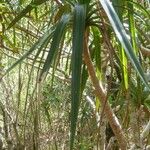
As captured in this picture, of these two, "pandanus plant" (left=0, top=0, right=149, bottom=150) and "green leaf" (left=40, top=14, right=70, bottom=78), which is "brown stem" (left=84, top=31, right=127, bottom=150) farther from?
"green leaf" (left=40, top=14, right=70, bottom=78)

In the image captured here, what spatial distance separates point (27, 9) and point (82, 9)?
0.21 m

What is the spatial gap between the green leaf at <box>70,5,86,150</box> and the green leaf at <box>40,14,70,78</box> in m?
0.05

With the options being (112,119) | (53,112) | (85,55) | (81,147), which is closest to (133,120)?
(112,119)

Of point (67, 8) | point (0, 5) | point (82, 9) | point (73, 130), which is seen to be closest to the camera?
point (73, 130)

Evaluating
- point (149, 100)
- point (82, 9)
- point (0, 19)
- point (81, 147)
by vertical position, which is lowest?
point (81, 147)

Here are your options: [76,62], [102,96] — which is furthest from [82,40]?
[102,96]

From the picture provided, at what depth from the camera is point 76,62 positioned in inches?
24.1

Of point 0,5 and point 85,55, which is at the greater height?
point 0,5

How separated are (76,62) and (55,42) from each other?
12cm

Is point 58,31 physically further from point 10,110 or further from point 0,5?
point 10,110

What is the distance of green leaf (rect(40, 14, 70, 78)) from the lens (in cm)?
69

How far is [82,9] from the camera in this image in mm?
749

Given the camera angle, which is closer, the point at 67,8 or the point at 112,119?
the point at 67,8

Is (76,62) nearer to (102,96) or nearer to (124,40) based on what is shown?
(124,40)
